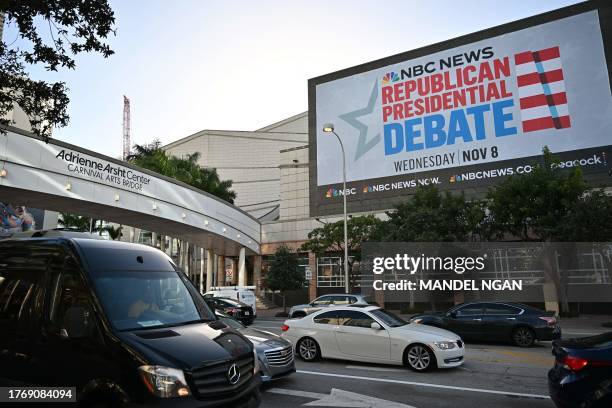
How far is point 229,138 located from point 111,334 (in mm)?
72435

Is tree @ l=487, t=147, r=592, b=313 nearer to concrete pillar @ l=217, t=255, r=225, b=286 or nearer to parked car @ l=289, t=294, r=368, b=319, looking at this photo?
parked car @ l=289, t=294, r=368, b=319

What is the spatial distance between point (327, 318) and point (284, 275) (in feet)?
73.4

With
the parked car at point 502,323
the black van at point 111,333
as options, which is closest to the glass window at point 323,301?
the parked car at point 502,323

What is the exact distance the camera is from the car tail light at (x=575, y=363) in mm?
5195

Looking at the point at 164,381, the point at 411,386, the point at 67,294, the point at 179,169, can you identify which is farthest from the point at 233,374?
the point at 179,169

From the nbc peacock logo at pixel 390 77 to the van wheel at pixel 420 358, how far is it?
36.0m

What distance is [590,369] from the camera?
16.8 feet

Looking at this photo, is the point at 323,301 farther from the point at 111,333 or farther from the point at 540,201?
the point at 111,333

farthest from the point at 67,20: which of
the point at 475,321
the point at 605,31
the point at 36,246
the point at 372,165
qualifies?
the point at 605,31

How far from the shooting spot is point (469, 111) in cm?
3756

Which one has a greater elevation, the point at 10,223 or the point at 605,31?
the point at 605,31

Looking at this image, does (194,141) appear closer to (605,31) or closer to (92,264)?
(605,31)

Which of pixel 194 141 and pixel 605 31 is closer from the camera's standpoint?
pixel 605 31

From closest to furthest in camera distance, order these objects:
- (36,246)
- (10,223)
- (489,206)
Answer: (36,246) → (489,206) → (10,223)
